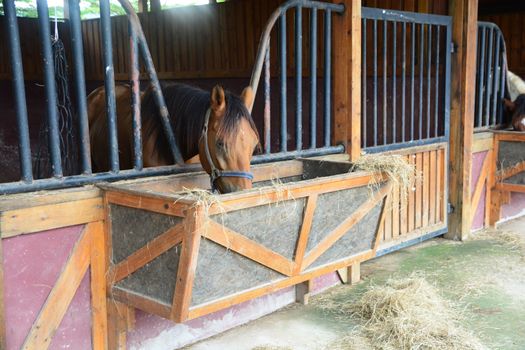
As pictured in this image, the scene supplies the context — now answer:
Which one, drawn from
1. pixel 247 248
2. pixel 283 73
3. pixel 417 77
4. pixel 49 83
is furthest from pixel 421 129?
pixel 49 83

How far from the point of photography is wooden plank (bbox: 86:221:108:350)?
2266mm

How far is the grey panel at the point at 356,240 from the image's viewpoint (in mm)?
2580

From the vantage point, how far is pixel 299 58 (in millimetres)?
3127

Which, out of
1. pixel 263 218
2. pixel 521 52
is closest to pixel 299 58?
pixel 263 218

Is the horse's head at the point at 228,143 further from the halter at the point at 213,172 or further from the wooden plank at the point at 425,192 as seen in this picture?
the wooden plank at the point at 425,192

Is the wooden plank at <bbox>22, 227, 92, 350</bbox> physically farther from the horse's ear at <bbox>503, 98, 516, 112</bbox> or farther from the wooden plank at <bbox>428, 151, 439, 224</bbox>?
the horse's ear at <bbox>503, 98, 516, 112</bbox>

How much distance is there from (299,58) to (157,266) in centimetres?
162

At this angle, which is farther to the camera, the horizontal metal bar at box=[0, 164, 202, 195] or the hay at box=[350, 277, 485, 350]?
the hay at box=[350, 277, 485, 350]

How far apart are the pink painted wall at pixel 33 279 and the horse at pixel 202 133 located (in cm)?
64

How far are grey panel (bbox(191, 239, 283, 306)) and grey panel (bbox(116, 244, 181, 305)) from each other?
0.28ft

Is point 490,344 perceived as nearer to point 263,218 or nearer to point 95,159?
point 263,218

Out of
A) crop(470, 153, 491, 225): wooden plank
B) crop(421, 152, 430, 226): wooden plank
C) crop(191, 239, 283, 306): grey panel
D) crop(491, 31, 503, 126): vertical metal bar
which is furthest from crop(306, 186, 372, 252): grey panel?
crop(491, 31, 503, 126): vertical metal bar

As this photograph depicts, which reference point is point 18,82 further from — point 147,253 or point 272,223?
point 272,223

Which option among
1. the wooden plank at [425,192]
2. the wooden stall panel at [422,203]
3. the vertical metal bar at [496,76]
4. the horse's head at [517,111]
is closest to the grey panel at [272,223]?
the wooden stall panel at [422,203]
